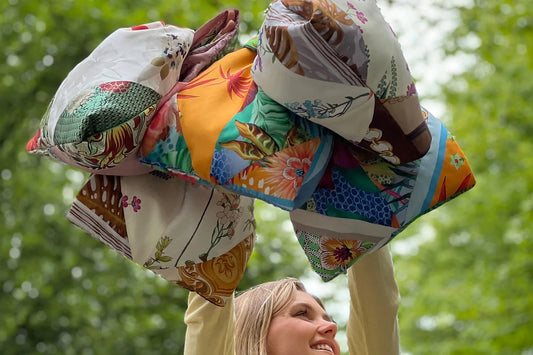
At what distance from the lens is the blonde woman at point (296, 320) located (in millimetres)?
2102

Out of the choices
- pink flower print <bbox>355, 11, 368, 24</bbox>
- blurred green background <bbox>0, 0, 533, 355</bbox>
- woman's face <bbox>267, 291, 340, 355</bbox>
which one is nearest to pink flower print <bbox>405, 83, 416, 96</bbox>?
pink flower print <bbox>355, 11, 368, 24</bbox>

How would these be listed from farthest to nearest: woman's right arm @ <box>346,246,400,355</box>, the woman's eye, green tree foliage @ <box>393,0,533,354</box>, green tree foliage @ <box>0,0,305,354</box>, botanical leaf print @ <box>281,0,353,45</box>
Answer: green tree foliage @ <box>393,0,533,354</box>
green tree foliage @ <box>0,0,305,354</box>
the woman's eye
woman's right arm @ <box>346,246,400,355</box>
botanical leaf print @ <box>281,0,353,45</box>

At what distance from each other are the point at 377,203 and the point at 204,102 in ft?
1.14

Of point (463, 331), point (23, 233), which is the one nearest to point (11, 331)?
point (23, 233)

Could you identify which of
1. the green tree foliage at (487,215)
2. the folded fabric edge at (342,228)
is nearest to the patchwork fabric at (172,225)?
the folded fabric edge at (342,228)

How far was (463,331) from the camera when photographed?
8805mm

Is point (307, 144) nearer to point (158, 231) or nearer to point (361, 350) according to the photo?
point (158, 231)

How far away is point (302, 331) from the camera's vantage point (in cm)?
241

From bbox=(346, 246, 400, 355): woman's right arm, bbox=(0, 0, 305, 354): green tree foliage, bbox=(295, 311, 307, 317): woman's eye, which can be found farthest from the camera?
bbox=(0, 0, 305, 354): green tree foliage

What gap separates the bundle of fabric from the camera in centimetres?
152

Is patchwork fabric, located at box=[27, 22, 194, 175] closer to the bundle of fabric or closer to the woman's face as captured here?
the bundle of fabric

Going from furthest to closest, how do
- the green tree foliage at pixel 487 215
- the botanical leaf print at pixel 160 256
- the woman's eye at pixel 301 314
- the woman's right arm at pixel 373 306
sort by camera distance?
the green tree foliage at pixel 487 215 → the woman's eye at pixel 301 314 → the woman's right arm at pixel 373 306 → the botanical leaf print at pixel 160 256

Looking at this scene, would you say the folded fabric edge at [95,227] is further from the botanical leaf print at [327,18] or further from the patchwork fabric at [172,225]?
the botanical leaf print at [327,18]

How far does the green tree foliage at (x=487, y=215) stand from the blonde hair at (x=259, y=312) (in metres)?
5.89
